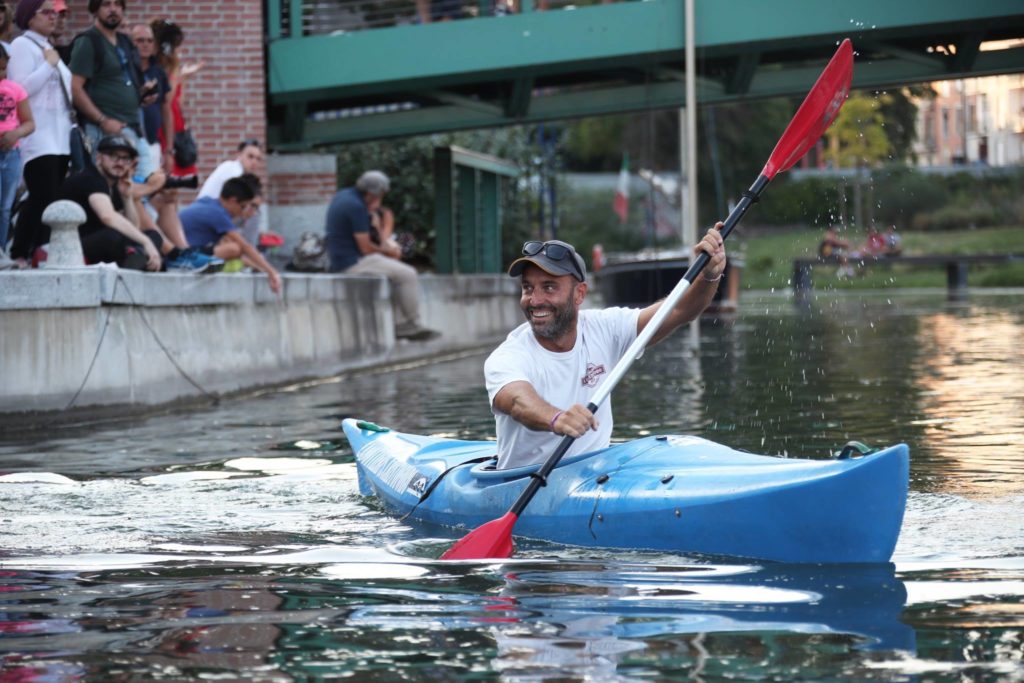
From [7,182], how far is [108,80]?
1.72 meters

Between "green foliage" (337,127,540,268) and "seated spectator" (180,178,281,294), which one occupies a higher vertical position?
"green foliage" (337,127,540,268)

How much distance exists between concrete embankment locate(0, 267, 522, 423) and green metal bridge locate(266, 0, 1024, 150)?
10.6 ft

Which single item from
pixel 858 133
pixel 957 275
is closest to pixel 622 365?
pixel 957 275

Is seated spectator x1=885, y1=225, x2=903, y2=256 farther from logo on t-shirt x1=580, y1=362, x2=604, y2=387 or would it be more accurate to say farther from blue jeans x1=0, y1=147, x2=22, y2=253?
logo on t-shirt x1=580, y1=362, x2=604, y2=387

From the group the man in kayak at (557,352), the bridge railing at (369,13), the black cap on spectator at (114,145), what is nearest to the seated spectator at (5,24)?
the black cap on spectator at (114,145)

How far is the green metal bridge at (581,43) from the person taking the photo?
63.3ft

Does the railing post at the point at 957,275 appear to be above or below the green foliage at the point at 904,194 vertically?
below

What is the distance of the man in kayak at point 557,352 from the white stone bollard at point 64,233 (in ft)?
16.6

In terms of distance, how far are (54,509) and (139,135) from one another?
20.5ft

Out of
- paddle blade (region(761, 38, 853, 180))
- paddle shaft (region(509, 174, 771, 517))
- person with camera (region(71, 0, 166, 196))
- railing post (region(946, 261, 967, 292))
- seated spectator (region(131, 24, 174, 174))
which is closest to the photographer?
paddle shaft (region(509, 174, 771, 517))

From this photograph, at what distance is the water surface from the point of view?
177 inches

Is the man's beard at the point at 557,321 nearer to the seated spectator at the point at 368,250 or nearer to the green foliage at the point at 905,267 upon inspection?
the seated spectator at the point at 368,250

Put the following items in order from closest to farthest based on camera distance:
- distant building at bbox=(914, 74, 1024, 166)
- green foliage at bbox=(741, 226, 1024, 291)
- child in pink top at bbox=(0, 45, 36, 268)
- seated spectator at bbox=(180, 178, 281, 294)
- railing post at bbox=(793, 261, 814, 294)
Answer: child in pink top at bbox=(0, 45, 36, 268) < seated spectator at bbox=(180, 178, 281, 294) < distant building at bbox=(914, 74, 1024, 166) < railing post at bbox=(793, 261, 814, 294) < green foliage at bbox=(741, 226, 1024, 291)

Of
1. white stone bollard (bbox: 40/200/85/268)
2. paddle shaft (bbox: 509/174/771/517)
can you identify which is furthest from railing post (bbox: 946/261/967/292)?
A: paddle shaft (bbox: 509/174/771/517)
